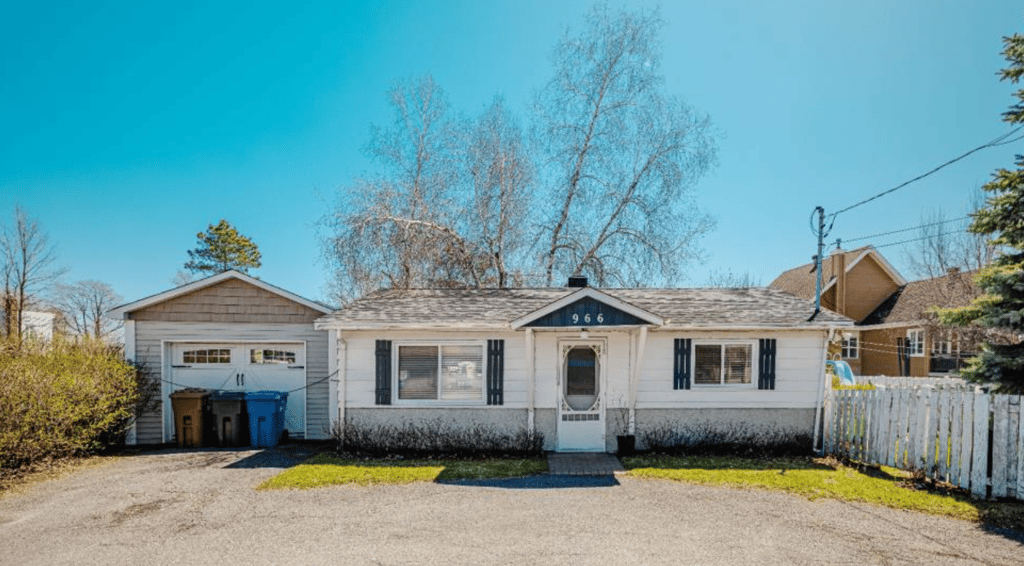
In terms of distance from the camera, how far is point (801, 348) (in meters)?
10.4

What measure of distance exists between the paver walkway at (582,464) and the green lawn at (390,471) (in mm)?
252

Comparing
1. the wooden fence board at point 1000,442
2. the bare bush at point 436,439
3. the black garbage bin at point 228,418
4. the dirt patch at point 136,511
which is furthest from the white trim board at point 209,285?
the wooden fence board at point 1000,442

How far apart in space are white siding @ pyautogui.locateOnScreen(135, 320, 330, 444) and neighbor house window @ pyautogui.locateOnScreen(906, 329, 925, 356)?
2607 cm

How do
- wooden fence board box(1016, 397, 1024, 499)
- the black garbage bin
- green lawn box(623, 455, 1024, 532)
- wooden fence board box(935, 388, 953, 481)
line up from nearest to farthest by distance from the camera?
green lawn box(623, 455, 1024, 532)
wooden fence board box(1016, 397, 1024, 499)
wooden fence board box(935, 388, 953, 481)
the black garbage bin

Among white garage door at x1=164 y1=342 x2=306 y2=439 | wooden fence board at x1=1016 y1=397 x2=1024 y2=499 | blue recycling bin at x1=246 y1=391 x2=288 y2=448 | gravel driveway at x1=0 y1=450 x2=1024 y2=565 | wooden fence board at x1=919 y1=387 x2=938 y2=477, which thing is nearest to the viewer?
gravel driveway at x1=0 y1=450 x2=1024 y2=565

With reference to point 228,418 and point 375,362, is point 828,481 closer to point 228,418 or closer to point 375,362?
point 375,362

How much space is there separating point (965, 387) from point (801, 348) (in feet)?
8.52

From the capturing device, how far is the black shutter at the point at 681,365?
10.4m

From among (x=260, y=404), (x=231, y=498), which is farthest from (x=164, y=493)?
(x=260, y=404)

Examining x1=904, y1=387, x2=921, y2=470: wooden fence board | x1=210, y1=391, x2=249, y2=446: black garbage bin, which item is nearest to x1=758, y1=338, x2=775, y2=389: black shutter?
x1=904, y1=387, x2=921, y2=470: wooden fence board

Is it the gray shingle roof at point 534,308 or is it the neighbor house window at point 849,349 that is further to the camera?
the neighbor house window at point 849,349

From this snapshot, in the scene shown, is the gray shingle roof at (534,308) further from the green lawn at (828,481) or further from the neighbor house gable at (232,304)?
the green lawn at (828,481)

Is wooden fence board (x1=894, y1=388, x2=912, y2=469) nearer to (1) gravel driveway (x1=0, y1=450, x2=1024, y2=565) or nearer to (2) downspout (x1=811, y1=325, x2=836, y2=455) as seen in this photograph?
(2) downspout (x1=811, y1=325, x2=836, y2=455)

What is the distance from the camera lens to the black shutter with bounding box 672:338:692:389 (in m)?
10.4
